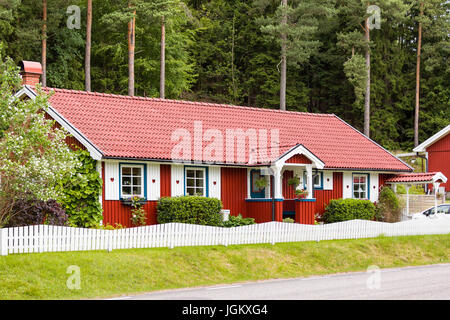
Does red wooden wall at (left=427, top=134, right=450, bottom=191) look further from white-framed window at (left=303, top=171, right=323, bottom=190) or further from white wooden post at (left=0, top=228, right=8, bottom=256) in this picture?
white wooden post at (left=0, top=228, right=8, bottom=256)

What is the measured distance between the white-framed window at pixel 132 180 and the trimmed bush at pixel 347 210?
9327 millimetres

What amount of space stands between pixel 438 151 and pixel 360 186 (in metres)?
14.7

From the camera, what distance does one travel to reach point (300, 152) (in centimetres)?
2839

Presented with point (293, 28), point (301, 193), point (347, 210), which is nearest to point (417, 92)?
point (293, 28)

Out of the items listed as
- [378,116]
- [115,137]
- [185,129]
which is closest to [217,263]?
[115,137]

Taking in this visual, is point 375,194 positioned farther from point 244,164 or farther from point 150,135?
point 150,135

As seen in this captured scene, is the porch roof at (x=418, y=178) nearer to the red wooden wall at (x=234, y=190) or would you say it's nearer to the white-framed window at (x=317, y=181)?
the white-framed window at (x=317, y=181)

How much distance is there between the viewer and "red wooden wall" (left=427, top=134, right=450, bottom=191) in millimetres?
44875

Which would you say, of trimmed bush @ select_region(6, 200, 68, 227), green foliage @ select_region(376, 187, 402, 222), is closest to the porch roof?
green foliage @ select_region(376, 187, 402, 222)

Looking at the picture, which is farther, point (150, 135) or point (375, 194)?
point (375, 194)

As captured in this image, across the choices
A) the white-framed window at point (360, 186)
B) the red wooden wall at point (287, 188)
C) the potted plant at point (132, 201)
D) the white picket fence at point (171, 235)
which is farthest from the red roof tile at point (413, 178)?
the potted plant at point (132, 201)

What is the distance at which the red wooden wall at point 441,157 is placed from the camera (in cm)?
4488

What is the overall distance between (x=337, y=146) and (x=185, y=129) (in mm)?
8417

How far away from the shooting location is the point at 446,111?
189 feet
